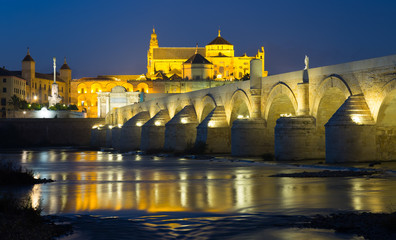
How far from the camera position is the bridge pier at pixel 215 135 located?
36750mm

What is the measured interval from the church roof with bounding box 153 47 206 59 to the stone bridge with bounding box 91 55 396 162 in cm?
6886

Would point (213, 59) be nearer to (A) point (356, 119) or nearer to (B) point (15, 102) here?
(B) point (15, 102)

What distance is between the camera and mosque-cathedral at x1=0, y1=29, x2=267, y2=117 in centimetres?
9112

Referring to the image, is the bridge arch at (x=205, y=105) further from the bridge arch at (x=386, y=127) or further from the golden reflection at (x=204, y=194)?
the golden reflection at (x=204, y=194)

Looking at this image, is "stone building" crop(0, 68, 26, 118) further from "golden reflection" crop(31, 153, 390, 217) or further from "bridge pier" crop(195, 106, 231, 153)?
"golden reflection" crop(31, 153, 390, 217)

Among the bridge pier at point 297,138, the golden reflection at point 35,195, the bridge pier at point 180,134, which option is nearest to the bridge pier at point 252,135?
the bridge pier at point 297,138

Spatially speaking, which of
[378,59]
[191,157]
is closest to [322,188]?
[378,59]

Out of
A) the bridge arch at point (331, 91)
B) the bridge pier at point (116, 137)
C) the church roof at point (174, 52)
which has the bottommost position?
the bridge pier at point (116, 137)

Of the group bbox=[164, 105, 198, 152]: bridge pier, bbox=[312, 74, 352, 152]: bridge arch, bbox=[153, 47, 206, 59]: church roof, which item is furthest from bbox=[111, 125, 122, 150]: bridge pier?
bbox=[153, 47, 206, 59]: church roof

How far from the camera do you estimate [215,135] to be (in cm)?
3700

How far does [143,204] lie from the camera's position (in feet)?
43.2

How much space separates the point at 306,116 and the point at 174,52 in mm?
85933

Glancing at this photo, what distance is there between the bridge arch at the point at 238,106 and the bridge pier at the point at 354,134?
40.9 ft

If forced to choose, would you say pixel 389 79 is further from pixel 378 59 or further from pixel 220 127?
pixel 220 127
